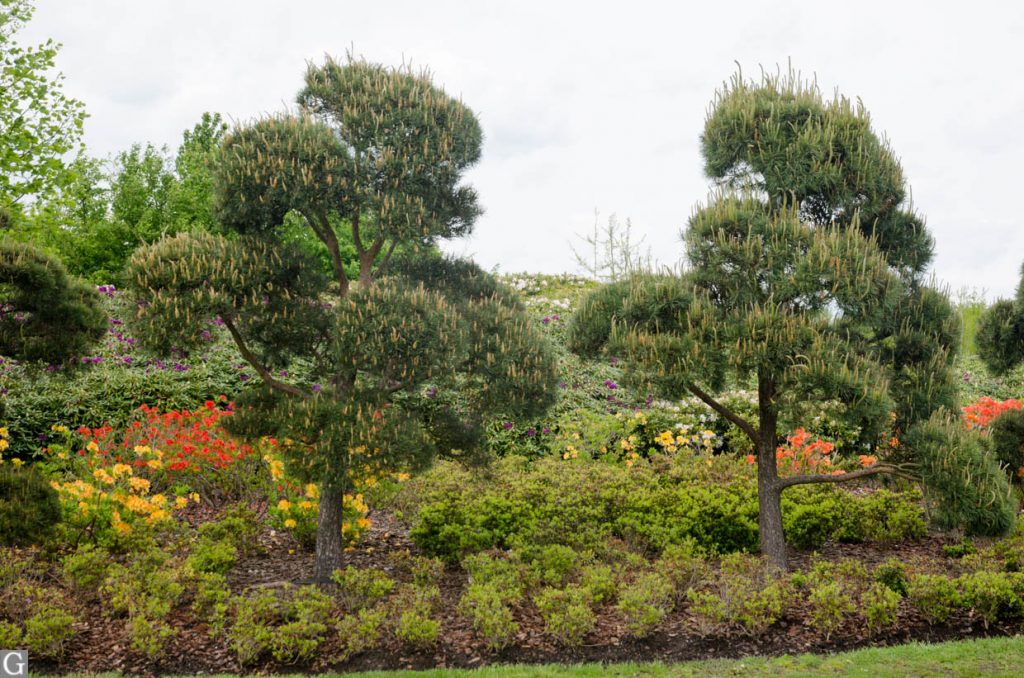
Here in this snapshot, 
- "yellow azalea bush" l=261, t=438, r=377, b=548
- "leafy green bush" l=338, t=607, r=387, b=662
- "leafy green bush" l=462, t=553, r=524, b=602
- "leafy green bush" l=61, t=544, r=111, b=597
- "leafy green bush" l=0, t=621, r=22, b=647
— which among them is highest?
"yellow azalea bush" l=261, t=438, r=377, b=548

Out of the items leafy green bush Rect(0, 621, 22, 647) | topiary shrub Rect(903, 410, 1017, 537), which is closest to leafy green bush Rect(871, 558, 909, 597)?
topiary shrub Rect(903, 410, 1017, 537)

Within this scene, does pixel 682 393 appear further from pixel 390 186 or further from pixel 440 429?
pixel 390 186

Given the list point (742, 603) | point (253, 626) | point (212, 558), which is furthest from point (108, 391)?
point (742, 603)

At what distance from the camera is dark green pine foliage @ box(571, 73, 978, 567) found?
7336mm

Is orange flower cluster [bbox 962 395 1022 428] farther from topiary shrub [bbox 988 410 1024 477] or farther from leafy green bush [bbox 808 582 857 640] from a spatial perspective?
A: leafy green bush [bbox 808 582 857 640]

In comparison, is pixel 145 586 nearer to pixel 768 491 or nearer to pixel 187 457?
pixel 187 457

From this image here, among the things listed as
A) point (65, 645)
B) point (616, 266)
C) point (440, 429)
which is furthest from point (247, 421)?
point (616, 266)

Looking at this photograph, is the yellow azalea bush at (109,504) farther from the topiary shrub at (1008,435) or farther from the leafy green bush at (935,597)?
the topiary shrub at (1008,435)

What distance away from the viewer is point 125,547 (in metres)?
8.66

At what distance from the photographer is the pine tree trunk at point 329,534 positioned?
316 inches

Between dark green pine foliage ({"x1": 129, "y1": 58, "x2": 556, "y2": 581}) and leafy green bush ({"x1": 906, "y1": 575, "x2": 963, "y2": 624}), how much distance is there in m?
3.98

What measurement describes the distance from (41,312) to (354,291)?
3467mm

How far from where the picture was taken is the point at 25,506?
6797 mm

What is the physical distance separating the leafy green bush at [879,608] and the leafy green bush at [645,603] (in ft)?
5.70
